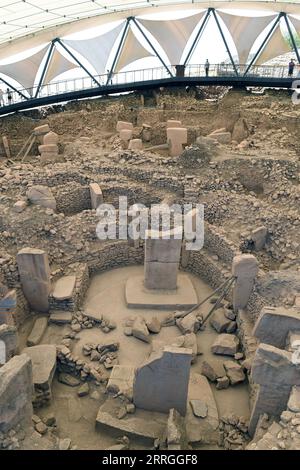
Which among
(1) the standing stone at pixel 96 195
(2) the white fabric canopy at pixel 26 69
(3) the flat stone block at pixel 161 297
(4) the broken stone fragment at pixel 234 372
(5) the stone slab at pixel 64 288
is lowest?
(4) the broken stone fragment at pixel 234 372

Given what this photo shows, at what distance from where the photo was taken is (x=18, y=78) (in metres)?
19.7

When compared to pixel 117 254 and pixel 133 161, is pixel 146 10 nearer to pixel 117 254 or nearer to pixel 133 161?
pixel 133 161

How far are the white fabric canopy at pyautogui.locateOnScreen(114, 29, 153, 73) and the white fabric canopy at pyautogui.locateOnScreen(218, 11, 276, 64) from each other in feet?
14.4

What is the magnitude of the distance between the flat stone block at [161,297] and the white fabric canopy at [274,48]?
16547 millimetres

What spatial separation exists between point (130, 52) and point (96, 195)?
41.2 ft

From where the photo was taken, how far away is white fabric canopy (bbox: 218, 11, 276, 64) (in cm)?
1994

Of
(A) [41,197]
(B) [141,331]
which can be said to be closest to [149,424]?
(B) [141,331]

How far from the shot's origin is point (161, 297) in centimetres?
998

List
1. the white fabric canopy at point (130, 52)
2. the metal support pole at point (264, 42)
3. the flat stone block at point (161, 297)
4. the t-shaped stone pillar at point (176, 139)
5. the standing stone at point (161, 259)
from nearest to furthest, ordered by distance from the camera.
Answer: the standing stone at point (161, 259) → the flat stone block at point (161, 297) → the t-shaped stone pillar at point (176, 139) → the metal support pole at point (264, 42) → the white fabric canopy at point (130, 52)

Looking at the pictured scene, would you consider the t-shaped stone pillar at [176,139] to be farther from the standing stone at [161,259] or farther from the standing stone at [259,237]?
the standing stone at [161,259]

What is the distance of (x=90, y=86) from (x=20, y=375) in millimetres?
18299

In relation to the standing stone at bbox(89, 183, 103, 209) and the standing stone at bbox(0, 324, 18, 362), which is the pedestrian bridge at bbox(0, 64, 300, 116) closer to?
the standing stone at bbox(89, 183, 103, 209)

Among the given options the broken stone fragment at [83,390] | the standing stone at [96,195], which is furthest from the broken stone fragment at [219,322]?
the standing stone at [96,195]

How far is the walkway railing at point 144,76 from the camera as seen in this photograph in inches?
811
